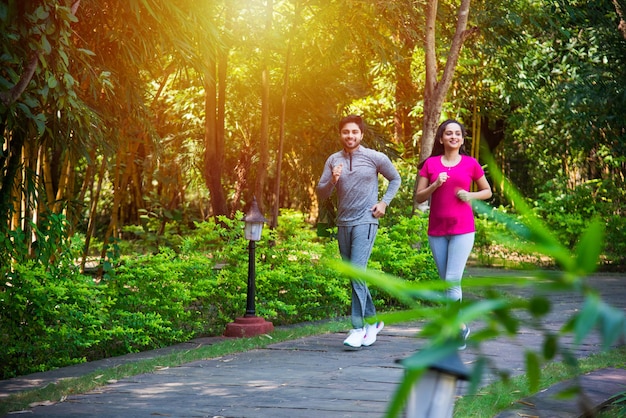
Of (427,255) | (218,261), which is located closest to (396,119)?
(427,255)

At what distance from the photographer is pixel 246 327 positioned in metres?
8.48

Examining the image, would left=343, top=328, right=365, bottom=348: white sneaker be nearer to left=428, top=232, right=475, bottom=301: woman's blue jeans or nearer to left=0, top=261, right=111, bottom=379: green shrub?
left=428, top=232, right=475, bottom=301: woman's blue jeans

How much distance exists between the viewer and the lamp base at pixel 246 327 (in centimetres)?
848

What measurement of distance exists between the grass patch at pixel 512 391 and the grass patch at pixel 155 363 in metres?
2.42

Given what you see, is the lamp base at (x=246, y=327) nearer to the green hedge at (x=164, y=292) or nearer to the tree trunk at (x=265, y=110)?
the green hedge at (x=164, y=292)

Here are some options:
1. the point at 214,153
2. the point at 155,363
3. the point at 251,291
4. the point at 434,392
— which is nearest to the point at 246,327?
the point at 251,291

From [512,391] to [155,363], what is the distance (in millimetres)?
2745

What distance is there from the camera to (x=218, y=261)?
31.6ft

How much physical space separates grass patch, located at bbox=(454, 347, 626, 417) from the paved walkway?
3.7 inches

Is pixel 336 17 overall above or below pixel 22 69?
above

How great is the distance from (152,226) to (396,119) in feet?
32.4

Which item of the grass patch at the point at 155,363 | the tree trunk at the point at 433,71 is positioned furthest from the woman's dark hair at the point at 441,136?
the tree trunk at the point at 433,71

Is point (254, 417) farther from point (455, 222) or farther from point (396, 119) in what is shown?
point (396, 119)

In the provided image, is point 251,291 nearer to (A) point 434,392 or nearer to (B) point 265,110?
(A) point 434,392
